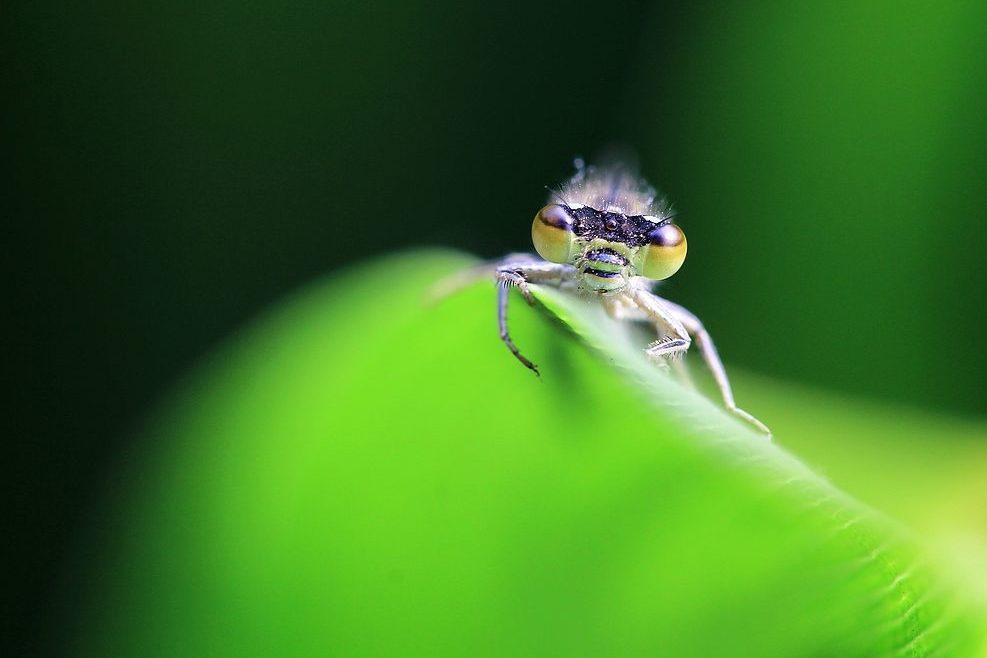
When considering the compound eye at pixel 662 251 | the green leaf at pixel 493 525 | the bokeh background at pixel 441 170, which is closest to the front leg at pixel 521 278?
the green leaf at pixel 493 525

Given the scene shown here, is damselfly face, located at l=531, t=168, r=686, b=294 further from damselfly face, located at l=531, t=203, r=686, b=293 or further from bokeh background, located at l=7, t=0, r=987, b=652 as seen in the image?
bokeh background, located at l=7, t=0, r=987, b=652

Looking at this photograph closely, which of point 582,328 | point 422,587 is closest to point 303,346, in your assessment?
point 422,587

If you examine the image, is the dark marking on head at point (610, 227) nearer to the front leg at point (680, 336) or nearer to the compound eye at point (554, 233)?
the compound eye at point (554, 233)

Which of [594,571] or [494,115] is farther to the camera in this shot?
[494,115]

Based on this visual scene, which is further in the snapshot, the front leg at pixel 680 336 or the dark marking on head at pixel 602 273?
the dark marking on head at pixel 602 273

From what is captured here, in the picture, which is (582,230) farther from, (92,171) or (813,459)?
(92,171)

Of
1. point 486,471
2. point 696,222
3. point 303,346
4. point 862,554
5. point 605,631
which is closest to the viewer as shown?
point 862,554

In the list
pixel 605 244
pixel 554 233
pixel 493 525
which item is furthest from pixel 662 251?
pixel 493 525
